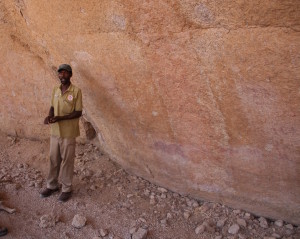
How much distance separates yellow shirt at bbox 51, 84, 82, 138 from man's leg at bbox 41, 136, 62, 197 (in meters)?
0.11

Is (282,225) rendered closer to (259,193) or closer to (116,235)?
(259,193)

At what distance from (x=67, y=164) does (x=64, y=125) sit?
39cm

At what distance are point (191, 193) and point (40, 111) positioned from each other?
2.16 meters

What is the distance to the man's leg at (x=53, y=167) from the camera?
126 inches

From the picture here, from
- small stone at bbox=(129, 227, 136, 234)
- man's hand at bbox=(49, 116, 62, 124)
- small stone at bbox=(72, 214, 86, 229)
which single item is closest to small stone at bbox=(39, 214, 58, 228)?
small stone at bbox=(72, 214, 86, 229)

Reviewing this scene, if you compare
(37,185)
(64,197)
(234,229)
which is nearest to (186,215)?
(234,229)

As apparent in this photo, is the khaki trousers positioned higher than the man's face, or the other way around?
the man's face

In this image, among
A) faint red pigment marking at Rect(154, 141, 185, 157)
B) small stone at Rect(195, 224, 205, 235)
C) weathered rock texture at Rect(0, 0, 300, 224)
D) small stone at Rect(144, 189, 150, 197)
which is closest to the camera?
weathered rock texture at Rect(0, 0, 300, 224)

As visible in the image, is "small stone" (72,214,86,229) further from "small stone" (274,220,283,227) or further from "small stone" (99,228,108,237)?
"small stone" (274,220,283,227)

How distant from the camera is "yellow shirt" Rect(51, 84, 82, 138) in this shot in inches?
120

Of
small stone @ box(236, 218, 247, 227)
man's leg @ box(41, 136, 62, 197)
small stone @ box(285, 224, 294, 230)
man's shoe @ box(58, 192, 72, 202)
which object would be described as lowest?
small stone @ box(236, 218, 247, 227)

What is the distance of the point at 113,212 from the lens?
3156 mm

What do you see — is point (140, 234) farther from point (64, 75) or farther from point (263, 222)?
point (64, 75)

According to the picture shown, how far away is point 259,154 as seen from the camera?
2.66 meters
